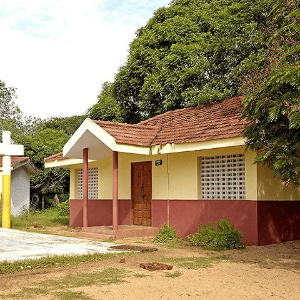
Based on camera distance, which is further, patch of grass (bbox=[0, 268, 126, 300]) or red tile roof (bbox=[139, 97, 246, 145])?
red tile roof (bbox=[139, 97, 246, 145])

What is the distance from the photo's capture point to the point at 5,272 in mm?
7480

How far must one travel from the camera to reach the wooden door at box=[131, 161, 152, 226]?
14242 mm

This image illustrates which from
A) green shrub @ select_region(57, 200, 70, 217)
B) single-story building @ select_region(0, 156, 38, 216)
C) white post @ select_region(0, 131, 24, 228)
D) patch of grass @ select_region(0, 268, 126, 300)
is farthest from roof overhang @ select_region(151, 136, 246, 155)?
single-story building @ select_region(0, 156, 38, 216)

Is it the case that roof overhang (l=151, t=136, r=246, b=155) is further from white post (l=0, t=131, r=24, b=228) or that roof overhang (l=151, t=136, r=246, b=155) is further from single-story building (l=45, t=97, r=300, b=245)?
white post (l=0, t=131, r=24, b=228)

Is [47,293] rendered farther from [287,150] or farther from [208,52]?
[208,52]

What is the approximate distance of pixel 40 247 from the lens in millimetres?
10211

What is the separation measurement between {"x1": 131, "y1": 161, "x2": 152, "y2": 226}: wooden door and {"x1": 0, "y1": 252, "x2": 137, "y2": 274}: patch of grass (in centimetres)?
497

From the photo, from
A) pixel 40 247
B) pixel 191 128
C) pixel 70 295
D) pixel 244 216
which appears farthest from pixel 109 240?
pixel 70 295

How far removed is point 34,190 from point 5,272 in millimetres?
22024

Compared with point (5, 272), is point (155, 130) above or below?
above

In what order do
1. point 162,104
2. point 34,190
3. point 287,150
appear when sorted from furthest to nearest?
point 34,190
point 162,104
point 287,150

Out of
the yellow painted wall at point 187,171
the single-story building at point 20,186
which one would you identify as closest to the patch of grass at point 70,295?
the yellow painted wall at point 187,171

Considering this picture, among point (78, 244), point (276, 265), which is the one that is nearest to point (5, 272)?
point (78, 244)

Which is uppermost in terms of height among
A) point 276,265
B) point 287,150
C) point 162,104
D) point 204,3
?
point 204,3
